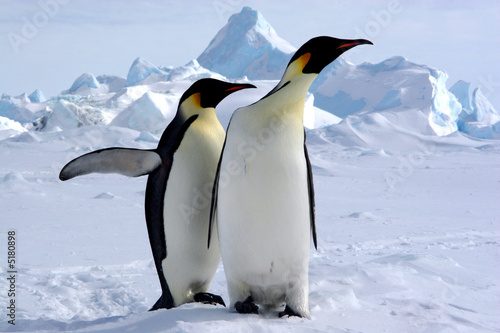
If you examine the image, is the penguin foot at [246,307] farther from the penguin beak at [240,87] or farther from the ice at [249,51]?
the ice at [249,51]

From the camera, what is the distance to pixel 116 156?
2.06 m

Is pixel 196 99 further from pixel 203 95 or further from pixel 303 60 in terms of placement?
pixel 303 60

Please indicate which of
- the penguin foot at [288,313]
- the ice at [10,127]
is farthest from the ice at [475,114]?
the penguin foot at [288,313]

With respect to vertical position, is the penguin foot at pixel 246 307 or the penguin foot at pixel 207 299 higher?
the penguin foot at pixel 246 307

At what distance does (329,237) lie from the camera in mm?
4684

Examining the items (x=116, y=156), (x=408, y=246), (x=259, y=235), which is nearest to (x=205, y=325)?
(x=259, y=235)

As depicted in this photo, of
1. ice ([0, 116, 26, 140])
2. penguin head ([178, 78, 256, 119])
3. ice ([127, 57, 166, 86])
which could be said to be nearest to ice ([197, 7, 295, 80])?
ice ([127, 57, 166, 86])

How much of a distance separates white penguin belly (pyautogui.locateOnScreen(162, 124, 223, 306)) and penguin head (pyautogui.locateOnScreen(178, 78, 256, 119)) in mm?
119

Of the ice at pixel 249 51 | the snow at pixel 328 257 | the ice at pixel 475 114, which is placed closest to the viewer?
the snow at pixel 328 257

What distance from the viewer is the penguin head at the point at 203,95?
84.8 inches

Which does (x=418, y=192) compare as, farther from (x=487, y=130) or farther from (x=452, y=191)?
(x=487, y=130)

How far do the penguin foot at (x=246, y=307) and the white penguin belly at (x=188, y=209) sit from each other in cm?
33

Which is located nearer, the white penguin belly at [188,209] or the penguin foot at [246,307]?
the penguin foot at [246,307]

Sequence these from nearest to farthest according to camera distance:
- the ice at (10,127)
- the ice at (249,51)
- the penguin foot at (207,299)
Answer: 1. the penguin foot at (207,299)
2. the ice at (10,127)
3. the ice at (249,51)
